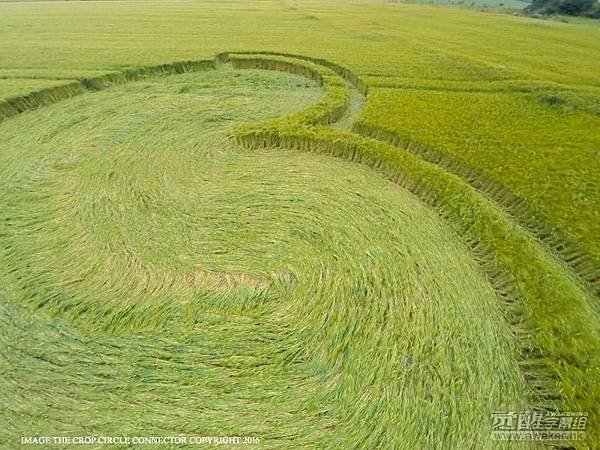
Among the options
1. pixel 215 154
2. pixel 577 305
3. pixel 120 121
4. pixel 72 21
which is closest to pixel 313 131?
pixel 215 154

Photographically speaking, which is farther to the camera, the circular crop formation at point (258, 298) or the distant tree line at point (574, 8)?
the distant tree line at point (574, 8)

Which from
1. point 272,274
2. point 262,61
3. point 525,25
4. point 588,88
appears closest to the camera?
point 272,274

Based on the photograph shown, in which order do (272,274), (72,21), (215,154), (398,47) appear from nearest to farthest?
(272,274), (215,154), (398,47), (72,21)

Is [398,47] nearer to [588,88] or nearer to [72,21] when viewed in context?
[588,88]

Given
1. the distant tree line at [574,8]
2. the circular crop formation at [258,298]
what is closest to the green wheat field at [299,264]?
the circular crop formation at [258,298]

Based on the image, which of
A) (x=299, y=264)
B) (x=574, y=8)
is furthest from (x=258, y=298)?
(x=574, y=8)
